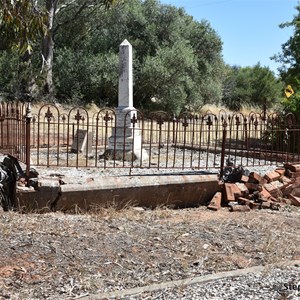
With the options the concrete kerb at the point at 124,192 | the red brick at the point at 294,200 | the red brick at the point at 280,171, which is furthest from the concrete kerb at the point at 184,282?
the red brick at the point at 280,171

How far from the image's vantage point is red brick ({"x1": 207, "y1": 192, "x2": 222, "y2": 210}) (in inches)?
260

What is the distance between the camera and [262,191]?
7164 millimetres

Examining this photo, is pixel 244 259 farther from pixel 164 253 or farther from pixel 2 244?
pixel 2 244

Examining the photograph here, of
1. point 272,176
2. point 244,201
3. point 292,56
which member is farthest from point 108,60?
point 244,201

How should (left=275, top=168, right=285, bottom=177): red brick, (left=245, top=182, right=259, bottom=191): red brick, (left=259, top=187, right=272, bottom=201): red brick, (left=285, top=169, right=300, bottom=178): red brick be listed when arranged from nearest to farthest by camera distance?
(left=259, top=187, right=272, bottom=201): red brick < (left=245, top=182, right=259, bottom=191): red brick < (left=275, top=168, right=285, bottom=177): red brick < (left=285, top=169, right=300, bottom=178): red brick

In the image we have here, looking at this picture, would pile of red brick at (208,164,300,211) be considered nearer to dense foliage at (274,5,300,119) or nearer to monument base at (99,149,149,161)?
monument base at (99,149,149,161)

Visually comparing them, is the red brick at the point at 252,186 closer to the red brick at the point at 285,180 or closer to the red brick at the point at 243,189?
the red brick at the point at 243,189

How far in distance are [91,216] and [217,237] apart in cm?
168

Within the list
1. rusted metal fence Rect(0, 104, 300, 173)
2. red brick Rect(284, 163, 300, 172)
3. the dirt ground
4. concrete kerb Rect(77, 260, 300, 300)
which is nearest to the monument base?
rusted metal fence Rect(0, 104, 300, 173)

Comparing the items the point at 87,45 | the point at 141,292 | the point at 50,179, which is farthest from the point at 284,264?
the point at 87,45

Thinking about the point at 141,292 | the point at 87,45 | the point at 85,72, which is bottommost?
the point at 141,292

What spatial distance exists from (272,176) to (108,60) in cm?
1724

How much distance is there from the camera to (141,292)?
11.7 ft

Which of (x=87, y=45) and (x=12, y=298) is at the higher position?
(x=87, y=45)
